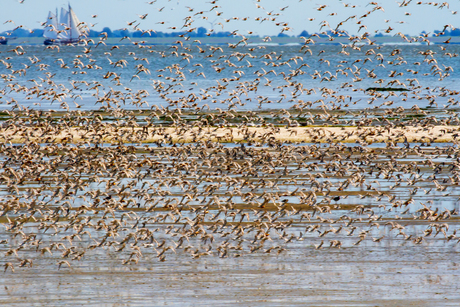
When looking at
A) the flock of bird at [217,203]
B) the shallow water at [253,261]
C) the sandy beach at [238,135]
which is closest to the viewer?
the shallow water at [253,261]

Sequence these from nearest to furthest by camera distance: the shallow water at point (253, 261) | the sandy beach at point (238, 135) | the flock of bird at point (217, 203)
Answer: the shallow water at point (253, 261) → the flock of bird at point (217, 203) → the sandy beach at point (238, 135)

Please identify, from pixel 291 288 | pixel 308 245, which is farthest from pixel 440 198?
pixel 291 288

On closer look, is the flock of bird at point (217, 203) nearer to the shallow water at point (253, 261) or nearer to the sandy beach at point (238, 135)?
the shallow water at point (253, 261)

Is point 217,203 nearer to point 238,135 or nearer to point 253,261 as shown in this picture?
point 253,261

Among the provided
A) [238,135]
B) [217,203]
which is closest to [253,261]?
[217,203]

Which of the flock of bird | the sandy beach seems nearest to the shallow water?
the flock of bird

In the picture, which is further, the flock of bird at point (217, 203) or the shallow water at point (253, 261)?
the flock of bird at point (217, 203)

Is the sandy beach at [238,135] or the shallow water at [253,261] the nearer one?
the shallow water at [253,261]

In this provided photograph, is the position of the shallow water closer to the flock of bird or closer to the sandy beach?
the flock of bird

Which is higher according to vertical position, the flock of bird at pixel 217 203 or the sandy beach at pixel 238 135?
the sandy beach at pixel 238 135

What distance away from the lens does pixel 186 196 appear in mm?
21984

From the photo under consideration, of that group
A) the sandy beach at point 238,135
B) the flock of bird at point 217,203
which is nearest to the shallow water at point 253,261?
the flock of bird at point 217,203

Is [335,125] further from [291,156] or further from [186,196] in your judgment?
[186,196]

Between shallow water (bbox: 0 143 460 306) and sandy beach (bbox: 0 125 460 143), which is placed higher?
sandy beach (bbox: 0 125 460 143)
